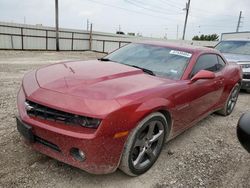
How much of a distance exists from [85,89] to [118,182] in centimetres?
106

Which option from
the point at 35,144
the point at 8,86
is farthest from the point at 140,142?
the point at 8,86

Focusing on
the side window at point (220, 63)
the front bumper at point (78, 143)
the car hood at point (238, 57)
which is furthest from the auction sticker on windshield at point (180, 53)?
the car hood at point (238, 57)

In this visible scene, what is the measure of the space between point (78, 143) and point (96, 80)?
792 mm

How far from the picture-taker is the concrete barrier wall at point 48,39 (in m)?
18.2

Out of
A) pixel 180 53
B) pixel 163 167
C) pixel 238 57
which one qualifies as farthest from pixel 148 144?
pixel 238 57

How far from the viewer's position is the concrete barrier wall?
18.2 meters

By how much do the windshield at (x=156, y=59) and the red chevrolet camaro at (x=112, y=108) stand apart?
0.01 meters

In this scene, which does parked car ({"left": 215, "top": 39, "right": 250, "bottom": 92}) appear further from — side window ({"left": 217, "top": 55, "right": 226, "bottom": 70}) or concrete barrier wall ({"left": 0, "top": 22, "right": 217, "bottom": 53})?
concrete barrier wall ({"left": 0, "top": 22, "right": 217, "bottom": 53})

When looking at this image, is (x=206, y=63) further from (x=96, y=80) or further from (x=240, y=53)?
(x=240, y=53)

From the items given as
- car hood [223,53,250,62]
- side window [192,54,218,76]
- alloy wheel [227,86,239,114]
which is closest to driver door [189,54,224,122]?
side window [192,54,218,76]

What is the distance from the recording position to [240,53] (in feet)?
26.6

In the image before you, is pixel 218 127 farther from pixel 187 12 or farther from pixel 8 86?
pixel 187 12

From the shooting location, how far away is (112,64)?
11.5 ft

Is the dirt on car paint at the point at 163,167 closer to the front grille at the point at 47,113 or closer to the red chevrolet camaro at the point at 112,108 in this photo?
the red chevrolet camaro at the point at 112,108
